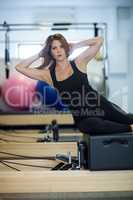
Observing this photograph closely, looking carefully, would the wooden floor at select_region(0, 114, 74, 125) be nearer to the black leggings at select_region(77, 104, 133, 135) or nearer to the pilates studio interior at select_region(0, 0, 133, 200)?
the pilates studio interior at select_region(0, 0, 133, 200)

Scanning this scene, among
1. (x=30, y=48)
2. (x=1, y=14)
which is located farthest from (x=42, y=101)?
(x=1, y=14)

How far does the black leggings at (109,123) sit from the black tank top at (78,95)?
1.4 inches

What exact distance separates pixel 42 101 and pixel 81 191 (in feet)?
6.50

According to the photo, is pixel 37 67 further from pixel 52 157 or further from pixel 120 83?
pixel 120 83

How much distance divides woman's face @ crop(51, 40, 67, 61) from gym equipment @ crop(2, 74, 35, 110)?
6.18 feet

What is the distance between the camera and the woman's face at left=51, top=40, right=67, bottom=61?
1.34 meters

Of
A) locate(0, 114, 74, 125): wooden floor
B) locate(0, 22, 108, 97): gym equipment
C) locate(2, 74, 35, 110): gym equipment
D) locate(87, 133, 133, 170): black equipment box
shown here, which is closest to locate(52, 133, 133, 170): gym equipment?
locate(87, 133, 133, 170): black equipment box

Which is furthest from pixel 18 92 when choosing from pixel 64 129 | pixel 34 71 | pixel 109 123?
pixel 109 123

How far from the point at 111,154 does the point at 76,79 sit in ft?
1.15

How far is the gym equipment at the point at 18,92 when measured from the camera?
10.6 feet

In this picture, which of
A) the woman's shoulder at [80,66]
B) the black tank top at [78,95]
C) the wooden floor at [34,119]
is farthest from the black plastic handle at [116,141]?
the wooden floor at [34,119]

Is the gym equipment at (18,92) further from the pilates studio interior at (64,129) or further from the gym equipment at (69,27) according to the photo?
the gym equipment at (69,27)

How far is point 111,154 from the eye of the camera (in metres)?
1.27

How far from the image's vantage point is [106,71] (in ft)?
11.6
